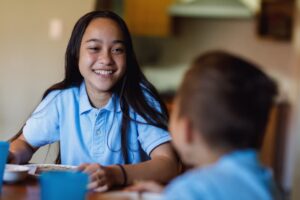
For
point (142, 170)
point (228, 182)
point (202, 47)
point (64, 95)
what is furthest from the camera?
point (202, 47)

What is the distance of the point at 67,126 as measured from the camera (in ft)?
5.88

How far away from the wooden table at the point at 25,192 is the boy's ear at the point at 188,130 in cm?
25

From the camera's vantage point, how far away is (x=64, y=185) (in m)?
1.12

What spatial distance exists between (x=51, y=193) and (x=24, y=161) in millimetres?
617

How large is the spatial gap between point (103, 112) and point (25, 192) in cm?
45

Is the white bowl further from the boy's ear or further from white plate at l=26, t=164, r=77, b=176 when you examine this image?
the boy's ear

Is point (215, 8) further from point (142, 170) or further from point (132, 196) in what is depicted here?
point (132, 196)

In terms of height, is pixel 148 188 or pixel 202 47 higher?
pixel 148 188

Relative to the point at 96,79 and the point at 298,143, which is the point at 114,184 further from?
the point at 298,143

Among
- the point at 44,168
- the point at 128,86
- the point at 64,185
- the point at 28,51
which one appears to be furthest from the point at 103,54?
the point at 28,51

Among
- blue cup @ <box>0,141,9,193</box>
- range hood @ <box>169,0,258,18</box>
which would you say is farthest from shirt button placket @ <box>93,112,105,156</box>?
range hood @ <box>169,0,258,18</box>

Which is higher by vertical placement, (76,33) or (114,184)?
(76,33)

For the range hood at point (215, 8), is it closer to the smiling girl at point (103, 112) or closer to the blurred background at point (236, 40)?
Result: the blurred background at point (236, 40)

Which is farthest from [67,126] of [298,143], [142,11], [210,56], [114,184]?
[142,11]
